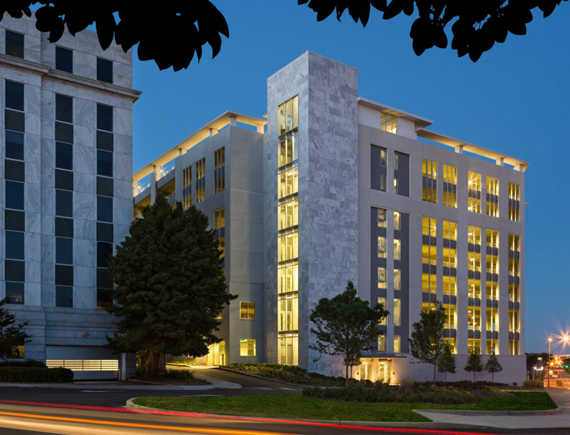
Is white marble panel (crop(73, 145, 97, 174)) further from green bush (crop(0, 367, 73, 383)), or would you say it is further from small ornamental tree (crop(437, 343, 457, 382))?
small ornamental tree (crop(437, 343, 457, 382))

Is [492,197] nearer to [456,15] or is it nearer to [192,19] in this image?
[456,15]

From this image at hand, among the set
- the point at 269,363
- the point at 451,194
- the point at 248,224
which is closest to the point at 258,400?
the point at 269,363

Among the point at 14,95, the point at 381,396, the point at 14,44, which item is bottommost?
the point at 381,396

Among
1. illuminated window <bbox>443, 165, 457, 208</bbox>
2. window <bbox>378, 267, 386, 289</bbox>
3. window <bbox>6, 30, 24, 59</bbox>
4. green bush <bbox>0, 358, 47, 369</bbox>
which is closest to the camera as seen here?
green bush <bbox>0, 358, 47, 369</bbox>

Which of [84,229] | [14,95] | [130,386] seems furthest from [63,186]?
[130,386]

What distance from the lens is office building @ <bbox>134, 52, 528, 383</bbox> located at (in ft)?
200

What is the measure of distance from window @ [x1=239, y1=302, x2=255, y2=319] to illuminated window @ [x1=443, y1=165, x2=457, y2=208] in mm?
25043

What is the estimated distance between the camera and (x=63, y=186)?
46250mm

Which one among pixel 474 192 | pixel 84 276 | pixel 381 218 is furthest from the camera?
pixel 474 192

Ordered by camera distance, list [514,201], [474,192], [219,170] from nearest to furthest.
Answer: [219,170], [474,192], [514,201]

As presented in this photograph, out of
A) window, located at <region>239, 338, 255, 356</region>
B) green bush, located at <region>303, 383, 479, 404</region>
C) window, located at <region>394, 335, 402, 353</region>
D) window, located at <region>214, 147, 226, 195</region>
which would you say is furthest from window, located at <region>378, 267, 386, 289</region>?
green bush, located at <region>303, 383, 479, 404</region>

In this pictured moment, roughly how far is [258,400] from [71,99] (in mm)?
29412

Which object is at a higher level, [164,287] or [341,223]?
[341,223]

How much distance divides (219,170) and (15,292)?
28.5 m
